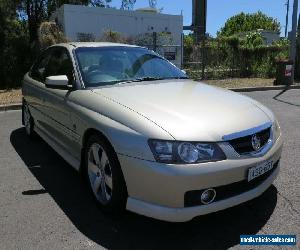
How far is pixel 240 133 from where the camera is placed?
3.43 meters

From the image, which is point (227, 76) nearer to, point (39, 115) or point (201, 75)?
point (201, 75)

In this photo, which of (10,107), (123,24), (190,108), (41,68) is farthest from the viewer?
(123,24)

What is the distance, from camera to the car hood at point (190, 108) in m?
3.37

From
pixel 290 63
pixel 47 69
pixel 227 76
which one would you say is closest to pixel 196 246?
pixel 47 69

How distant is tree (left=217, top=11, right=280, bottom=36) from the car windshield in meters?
66.0

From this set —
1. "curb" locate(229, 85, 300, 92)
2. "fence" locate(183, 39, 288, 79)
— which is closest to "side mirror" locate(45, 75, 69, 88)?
"curb" locate(229, 85, 300, 92)

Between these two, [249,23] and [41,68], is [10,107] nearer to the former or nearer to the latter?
[41,68]

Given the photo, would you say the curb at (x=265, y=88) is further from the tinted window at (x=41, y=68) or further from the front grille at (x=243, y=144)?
the front grille at (x=243, y=144)

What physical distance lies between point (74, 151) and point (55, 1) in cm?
1993

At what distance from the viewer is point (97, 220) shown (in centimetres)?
385

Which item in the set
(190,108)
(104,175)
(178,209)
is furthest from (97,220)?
(190,108)

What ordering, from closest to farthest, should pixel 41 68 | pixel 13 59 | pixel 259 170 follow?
pixel 259 170 < pixel 41 68 < pixel 13 59

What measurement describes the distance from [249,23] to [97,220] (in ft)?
231

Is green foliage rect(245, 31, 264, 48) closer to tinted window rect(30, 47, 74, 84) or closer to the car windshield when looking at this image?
tinted window rect(30, 47, 74, 84)
